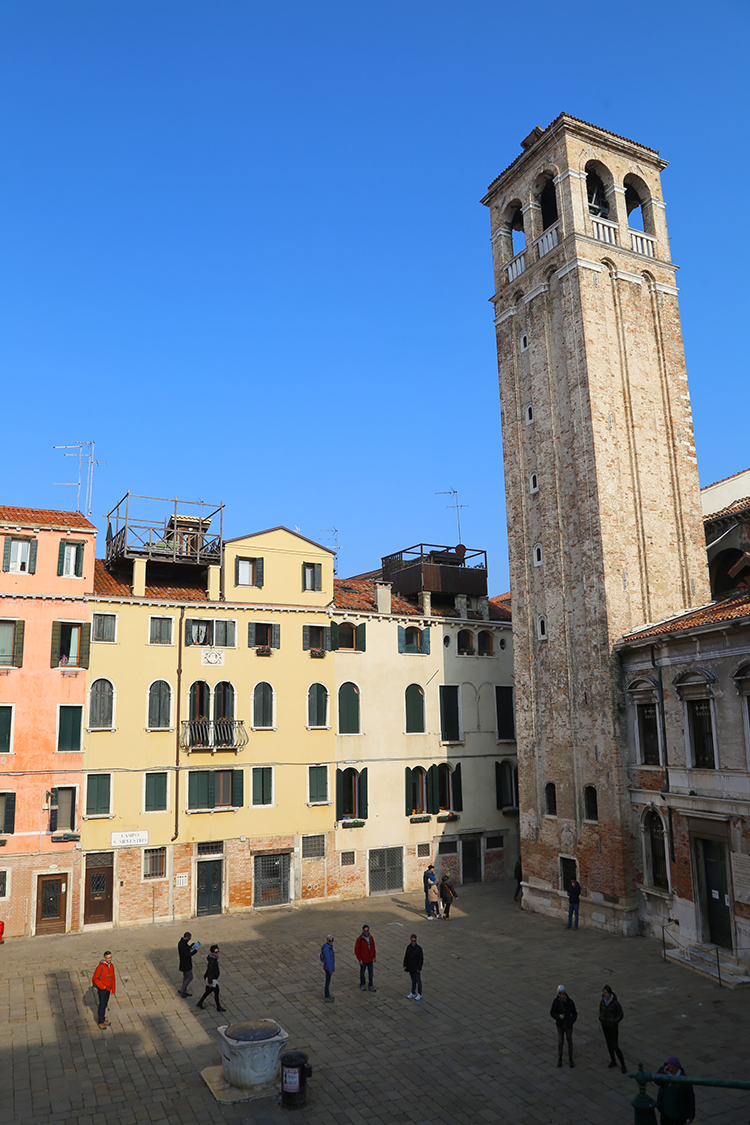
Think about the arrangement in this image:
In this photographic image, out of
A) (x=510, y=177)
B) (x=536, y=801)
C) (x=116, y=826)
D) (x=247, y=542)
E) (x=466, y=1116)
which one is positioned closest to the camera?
(x=466, y=1116)

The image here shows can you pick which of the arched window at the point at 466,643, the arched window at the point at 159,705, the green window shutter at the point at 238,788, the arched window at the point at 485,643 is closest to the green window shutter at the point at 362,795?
the green window shutter at the point at 238,788

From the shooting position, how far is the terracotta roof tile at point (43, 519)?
2842 centimetres

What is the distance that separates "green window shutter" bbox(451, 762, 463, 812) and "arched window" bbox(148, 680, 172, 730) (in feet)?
43.0

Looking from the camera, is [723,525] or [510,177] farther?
[510,177]

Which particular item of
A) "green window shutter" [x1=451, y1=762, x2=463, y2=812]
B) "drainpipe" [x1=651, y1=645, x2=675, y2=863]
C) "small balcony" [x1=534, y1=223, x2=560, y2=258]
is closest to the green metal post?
"drainpipe" [x1=651, y1=645, x2=675, y2=863]

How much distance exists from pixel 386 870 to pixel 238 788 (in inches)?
302

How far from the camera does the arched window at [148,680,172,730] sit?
2948 cm

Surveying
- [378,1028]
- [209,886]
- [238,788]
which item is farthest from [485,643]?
[378,1028]

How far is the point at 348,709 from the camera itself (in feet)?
110

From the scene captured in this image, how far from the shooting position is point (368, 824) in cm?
3297

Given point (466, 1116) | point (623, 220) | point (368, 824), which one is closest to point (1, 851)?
point (368, 824)

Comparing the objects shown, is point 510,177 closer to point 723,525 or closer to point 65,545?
point 723,525

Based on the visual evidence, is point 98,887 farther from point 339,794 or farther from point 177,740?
point 339,794

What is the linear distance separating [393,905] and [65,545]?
730 inches
